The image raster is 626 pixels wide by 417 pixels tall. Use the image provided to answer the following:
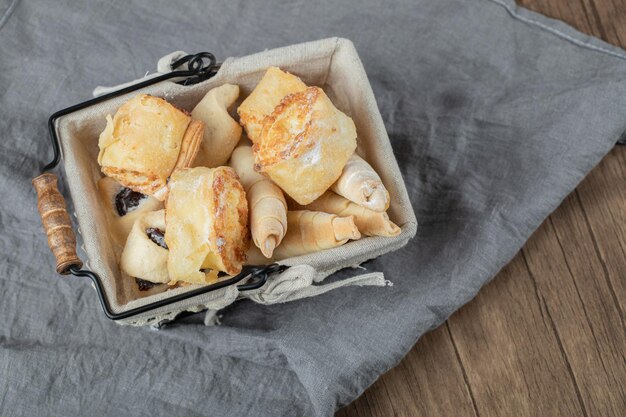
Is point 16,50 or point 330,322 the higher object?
point 16,50

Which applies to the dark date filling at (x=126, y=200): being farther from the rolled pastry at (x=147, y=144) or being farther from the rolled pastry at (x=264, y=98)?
the rolled pastry at (x=264, y=98)

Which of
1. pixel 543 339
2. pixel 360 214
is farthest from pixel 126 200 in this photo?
pixel 543 339

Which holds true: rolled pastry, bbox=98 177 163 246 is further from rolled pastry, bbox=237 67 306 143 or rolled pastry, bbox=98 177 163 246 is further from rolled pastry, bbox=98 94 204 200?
rolled pastry, bbox=237 67 306 143

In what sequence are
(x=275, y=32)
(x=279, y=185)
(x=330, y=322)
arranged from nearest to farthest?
(x=279, y=185) → (x=330, y=322) → (x=275, y=32)

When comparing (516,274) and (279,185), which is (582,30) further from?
(279,185)

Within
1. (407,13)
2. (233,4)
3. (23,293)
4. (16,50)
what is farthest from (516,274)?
(16,50)


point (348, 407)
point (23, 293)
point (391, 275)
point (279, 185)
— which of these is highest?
point (279, 185)
